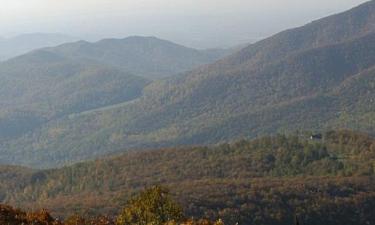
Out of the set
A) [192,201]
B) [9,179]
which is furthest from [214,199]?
[9,179]

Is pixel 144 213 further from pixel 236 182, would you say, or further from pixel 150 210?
pixel 236 182

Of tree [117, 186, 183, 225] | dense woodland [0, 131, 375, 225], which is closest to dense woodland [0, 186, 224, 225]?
tree [117, 186, 183, 225]

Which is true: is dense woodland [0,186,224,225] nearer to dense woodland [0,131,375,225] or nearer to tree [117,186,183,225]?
tree [117,186,183,225]

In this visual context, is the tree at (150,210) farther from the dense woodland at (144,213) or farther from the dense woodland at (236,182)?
the dense woodland at (236,182)

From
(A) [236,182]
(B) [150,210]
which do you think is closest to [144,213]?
(B) [150,210]

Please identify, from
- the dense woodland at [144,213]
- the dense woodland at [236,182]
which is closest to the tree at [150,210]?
the dense woodland at [144,213]

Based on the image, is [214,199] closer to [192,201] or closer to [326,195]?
[192,201]
